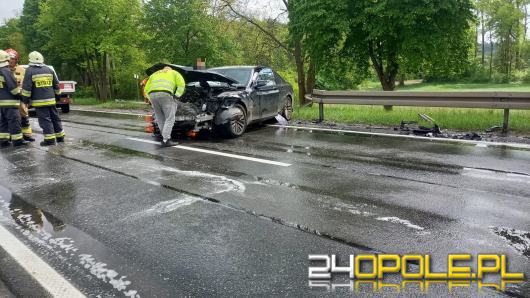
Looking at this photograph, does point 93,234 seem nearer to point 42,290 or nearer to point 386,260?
point 42,290

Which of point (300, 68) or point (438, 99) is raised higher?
point (300, 68)

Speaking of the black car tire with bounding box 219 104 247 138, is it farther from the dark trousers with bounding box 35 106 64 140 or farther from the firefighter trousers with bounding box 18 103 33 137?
the firefighter trousers with bounding box 18 103 33 137

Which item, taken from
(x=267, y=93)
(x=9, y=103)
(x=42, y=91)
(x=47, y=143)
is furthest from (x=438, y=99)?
(x=9, y=103)

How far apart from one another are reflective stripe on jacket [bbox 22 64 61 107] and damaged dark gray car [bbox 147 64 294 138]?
2.26 m

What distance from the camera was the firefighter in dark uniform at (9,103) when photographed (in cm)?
870

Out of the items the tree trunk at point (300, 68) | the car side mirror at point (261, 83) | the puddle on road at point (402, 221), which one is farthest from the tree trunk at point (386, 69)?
the puddle on road at point (402, 221)

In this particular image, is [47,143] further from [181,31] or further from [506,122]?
[181,31]

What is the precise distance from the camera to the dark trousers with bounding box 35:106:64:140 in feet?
28.1

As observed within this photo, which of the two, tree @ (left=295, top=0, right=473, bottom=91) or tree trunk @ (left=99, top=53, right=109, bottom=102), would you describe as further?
tree trunk @ (left=99, top=53, right=109, bottom=102)

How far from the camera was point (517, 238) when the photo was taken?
3.39 metres

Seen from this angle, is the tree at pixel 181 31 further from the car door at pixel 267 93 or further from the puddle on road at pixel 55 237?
the puddle on road at pixel 55 237

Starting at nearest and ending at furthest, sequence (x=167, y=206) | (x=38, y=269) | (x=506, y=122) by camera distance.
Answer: (x=38, y=269) → (x=167, y=206) → (x=506, y=122)

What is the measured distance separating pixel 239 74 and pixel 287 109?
7.56 feet

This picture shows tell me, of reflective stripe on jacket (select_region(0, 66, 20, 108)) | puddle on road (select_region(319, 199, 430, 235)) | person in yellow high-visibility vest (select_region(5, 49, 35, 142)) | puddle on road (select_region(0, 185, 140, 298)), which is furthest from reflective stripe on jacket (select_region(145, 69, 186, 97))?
puddle on road (select_region(319, 199, 430, 235))
